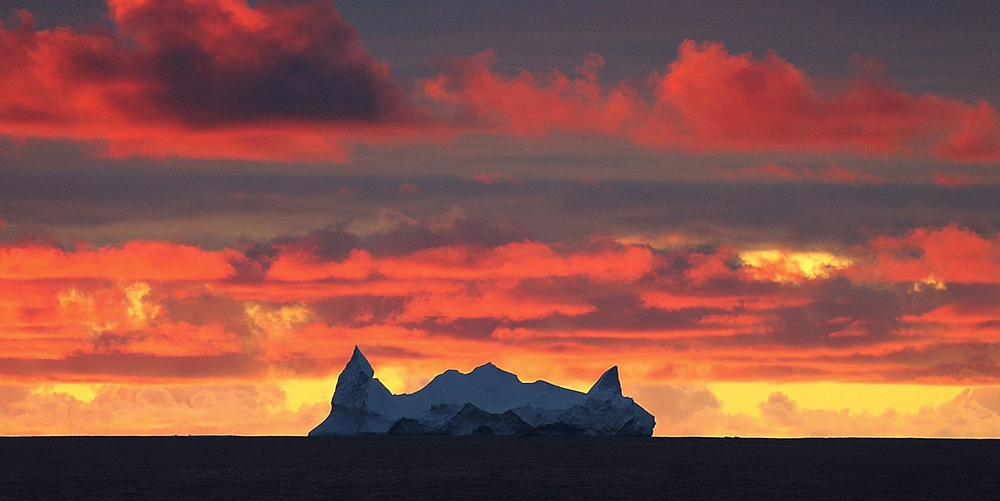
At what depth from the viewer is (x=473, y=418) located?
153125 mm

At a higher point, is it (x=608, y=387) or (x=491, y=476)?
(x=608, y=387)

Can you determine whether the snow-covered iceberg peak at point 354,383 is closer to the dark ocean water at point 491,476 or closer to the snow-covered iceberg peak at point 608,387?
the dark ocean water at point 491,476

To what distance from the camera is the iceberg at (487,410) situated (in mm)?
151750

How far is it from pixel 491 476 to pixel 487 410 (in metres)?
54.5

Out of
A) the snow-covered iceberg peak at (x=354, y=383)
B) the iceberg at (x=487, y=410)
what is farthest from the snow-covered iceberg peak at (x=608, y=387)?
the snow-covered iceberg peak at (x=354, y=383)

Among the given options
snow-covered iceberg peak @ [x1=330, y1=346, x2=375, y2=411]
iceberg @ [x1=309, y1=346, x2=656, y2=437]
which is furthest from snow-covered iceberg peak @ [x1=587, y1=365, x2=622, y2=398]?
snow-covered iceberg peak @ [x1=330, y1=346, x2=375, y2=411]

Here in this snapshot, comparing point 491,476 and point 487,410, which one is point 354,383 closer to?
point 487,410

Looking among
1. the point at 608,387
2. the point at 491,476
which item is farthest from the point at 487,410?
the point at 491,476

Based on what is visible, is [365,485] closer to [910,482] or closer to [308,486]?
[308,486]

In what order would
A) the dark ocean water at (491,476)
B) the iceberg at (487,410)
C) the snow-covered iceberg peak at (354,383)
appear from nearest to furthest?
1. the dark ocean water at (491,476)
2. the snow-covered iceberg peak at (354,383)
3. the iceberg at (487,410)

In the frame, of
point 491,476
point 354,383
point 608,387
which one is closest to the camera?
point 491,476

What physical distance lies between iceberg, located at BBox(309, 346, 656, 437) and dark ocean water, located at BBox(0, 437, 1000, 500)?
119 inches

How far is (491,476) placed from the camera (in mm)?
101375

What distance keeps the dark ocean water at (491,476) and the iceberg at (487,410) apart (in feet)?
9.95
